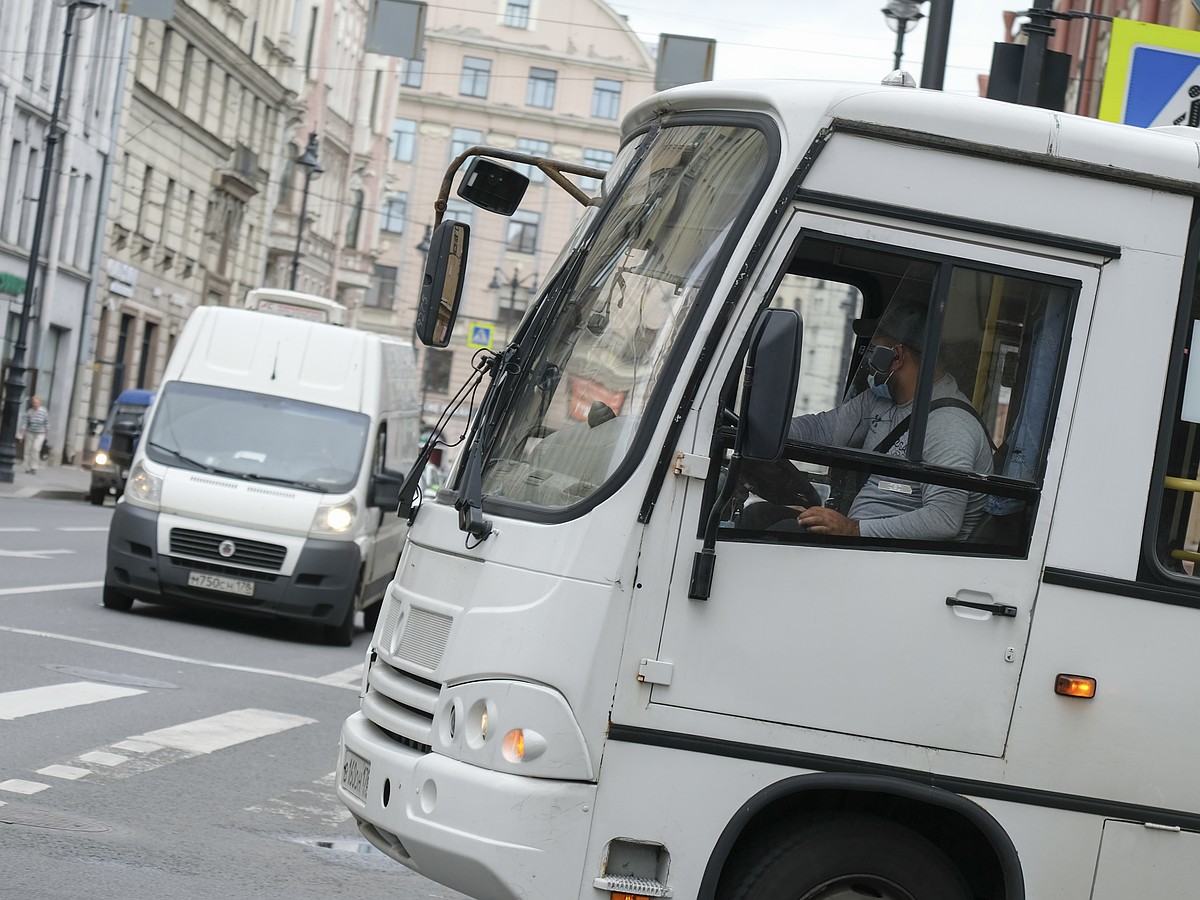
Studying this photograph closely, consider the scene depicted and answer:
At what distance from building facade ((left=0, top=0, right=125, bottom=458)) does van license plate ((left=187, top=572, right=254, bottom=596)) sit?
27.7m

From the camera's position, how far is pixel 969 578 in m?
5.65

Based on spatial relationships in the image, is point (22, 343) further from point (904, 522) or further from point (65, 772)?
point (904, 522)

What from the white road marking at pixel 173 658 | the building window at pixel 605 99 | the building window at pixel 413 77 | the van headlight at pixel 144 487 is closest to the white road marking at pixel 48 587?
the van headlight at pixel 144 487

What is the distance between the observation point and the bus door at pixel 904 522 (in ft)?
18.2

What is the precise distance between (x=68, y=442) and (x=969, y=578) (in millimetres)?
46122

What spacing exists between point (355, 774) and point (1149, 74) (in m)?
8.13

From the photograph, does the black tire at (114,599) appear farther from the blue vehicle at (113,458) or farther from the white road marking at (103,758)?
the blue vehicle at (113,458)

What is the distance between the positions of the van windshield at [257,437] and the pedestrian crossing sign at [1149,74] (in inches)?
291

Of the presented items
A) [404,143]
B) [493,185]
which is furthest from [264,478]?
[404,143]

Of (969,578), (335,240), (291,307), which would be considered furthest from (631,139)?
(335,240)

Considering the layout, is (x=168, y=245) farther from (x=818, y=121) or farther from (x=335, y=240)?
(x=818, y=121)

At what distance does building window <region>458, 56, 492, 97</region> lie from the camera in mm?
90500

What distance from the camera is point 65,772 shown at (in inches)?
Result: 352

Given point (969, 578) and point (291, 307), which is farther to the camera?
point (291, 307)
